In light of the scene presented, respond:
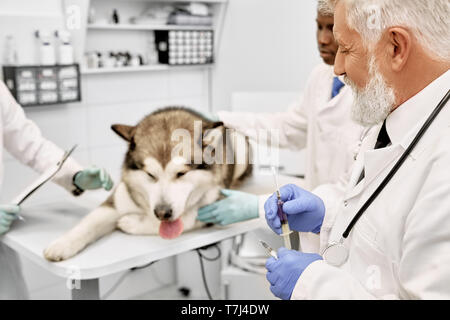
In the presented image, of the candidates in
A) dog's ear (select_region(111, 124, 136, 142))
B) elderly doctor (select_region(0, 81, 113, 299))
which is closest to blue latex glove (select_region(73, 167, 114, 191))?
elderly doctor (select_region(0, 81, 113, 299))

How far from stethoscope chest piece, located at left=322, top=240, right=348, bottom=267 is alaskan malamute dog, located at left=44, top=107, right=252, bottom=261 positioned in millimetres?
524

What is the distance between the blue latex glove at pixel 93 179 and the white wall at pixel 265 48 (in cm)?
49

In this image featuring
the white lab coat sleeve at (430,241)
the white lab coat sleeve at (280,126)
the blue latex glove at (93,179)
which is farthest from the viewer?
the white lab coat sleeve at (280,126)

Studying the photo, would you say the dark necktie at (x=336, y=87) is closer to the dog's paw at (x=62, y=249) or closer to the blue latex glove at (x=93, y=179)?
the blue latex glove at (x=93, y=179)

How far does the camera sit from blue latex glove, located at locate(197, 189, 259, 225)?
4.01 feet

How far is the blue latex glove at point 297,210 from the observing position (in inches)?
32.4

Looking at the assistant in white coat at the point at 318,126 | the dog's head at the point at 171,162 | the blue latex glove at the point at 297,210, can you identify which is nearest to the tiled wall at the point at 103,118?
the dog's head at the point at 171,162

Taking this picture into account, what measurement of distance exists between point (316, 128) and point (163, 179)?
0.49m

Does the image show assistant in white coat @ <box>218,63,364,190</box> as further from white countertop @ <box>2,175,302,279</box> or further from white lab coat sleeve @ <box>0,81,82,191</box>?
white lab coat sleeve @ <box>0,81,82,191</box>

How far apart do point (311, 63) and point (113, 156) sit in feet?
2.31

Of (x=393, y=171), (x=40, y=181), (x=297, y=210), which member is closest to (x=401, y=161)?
(x=393, y=171)

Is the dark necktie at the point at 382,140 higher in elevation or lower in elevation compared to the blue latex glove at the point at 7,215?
higher

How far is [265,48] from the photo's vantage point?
4.97 feet

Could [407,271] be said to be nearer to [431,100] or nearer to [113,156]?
[431,100]
